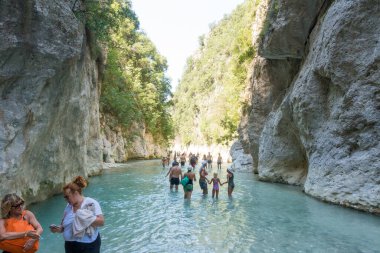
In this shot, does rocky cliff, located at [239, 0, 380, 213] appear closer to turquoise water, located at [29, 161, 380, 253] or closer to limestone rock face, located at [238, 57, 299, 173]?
limestone rock face, located at [238, 57, 299, 173]

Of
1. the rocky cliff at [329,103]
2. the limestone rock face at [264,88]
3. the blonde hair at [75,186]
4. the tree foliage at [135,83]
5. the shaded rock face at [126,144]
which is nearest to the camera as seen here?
the blonde hair at [75,186]

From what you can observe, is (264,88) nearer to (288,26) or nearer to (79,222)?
(288,26)

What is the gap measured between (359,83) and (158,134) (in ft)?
150

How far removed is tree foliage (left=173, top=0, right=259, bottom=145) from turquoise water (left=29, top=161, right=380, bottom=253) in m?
32.7

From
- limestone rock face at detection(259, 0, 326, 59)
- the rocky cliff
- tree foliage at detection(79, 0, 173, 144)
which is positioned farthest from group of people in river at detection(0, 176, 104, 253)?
tree foliage at detection(79, 0, 173, 144)

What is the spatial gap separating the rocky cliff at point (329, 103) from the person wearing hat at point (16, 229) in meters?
10.4

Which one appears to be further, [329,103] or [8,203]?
[329,103]

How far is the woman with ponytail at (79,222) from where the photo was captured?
414cm

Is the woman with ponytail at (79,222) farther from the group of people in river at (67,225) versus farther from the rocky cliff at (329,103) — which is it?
the rocky cliff at (329,103)

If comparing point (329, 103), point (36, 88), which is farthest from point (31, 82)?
point (329, 103)

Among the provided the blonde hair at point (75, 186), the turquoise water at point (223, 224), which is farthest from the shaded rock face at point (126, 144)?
the blonde hair at point (75, 186)

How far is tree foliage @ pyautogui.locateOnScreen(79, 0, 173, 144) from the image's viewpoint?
37.8 metres

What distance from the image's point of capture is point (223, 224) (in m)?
10.1

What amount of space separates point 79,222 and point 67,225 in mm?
238
